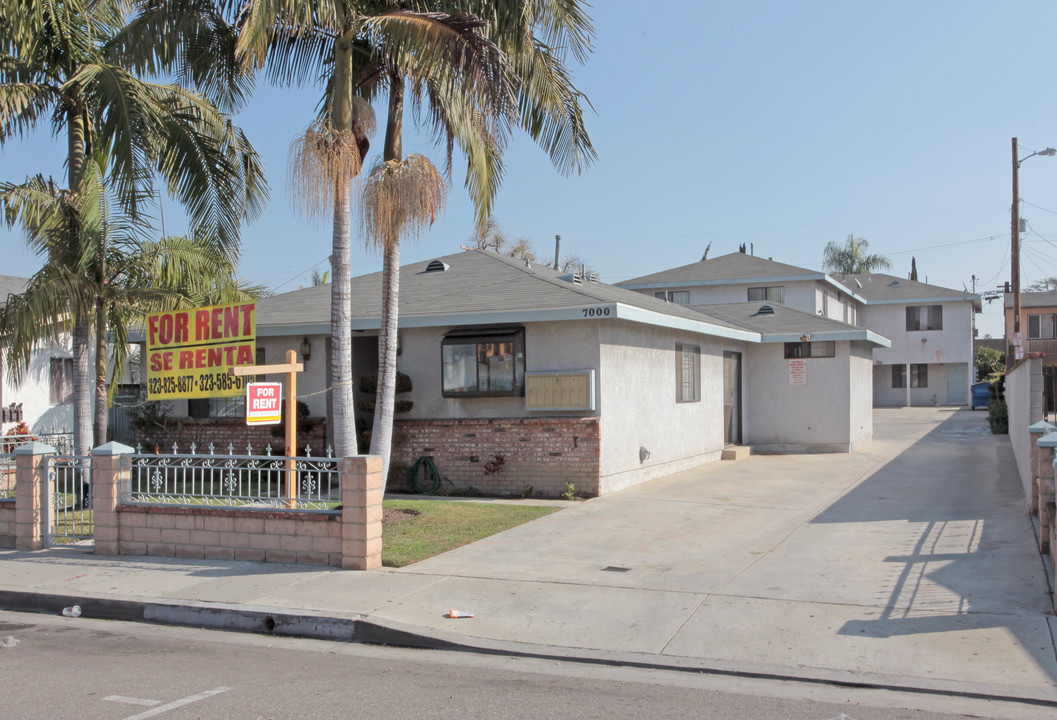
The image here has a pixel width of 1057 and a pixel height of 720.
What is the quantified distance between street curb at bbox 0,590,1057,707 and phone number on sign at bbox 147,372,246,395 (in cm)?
314

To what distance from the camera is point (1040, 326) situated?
48219 mm

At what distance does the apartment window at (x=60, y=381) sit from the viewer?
72.7 ft

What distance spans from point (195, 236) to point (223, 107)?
2.05 meters

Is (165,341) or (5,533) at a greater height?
(165,341)

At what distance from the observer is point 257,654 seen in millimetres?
7020

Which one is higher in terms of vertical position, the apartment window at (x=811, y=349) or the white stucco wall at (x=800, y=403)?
the apartment window at (x=811, y=349)

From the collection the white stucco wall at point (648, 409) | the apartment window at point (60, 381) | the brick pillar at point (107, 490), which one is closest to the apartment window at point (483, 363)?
the white stucco wall at point (648, 409)

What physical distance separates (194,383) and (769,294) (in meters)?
27.5

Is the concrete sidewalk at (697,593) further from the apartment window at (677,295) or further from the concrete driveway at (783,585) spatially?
the apartment window at (677,295)

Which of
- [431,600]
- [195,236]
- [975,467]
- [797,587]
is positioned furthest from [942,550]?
[195,236]

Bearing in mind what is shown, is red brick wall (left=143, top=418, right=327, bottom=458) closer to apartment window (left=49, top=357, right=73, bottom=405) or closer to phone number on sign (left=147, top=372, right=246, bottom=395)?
phone number on sign (left=147, top=372, right=246, bottom=395)

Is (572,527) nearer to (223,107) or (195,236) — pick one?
(195,236)

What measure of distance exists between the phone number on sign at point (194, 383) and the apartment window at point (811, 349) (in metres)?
14.9

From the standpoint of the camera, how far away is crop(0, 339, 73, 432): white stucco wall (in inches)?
827
